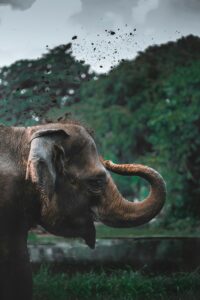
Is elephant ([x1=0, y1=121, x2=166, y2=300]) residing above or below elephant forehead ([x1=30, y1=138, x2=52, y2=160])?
below

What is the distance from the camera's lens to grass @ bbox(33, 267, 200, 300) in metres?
5.48

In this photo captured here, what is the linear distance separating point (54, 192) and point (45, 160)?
10.4 inches

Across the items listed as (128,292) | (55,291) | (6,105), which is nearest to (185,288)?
(128,292)

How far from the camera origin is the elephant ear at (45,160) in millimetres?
3684

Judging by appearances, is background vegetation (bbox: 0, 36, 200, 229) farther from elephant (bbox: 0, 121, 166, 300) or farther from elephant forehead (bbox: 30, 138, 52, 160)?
elephant forehead (bbox: 30, 138, 52, 160)

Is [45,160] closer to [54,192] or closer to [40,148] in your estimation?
[40,148]

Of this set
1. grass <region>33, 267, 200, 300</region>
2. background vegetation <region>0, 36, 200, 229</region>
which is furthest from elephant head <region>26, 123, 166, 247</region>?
background vegetation <region>0, 36, 200, 229</region>

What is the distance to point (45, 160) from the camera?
→ 12.2 ft

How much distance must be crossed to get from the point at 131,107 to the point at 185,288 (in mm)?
8188

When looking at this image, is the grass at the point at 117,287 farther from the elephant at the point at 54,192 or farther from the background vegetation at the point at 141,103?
the background vegetation at the point at 141,103


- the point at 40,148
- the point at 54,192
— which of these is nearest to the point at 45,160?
Result: the point at 40,148

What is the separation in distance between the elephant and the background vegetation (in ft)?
15.3

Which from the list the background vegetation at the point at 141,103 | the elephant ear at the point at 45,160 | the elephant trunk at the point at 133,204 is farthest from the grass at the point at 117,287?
the background vegetation at the point at 141,103

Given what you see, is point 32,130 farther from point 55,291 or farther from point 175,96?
point 175,96
